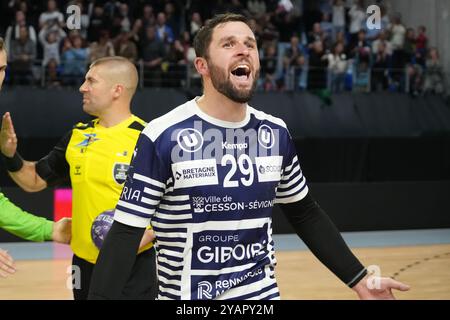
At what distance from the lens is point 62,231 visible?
4.76 m

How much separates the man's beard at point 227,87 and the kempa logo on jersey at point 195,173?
0.26m

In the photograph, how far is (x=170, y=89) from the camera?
1385cm

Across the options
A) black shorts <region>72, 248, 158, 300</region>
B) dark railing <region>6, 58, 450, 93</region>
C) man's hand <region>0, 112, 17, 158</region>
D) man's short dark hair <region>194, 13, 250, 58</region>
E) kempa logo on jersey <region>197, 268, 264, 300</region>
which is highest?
man's short dark hair <region>194, 13, 250, 58</region>

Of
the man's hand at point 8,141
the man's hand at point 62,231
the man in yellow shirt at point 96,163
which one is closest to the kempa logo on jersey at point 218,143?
the man in yellow shirt at point 96,163

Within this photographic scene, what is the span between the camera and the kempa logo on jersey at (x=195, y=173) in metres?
3.34

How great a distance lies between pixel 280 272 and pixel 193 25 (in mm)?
6994

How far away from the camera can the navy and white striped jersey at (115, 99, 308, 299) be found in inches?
131

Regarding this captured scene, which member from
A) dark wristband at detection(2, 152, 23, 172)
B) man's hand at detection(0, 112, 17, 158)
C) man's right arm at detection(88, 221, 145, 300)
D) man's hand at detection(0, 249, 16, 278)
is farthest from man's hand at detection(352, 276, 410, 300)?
dark wristband at detection(2, 152, 23, 172)

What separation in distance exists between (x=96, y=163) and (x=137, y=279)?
2.27ft

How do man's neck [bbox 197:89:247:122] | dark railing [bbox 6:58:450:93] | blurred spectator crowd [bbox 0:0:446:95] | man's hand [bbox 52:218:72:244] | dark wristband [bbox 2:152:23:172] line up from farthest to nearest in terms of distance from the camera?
blurred spectator crowd [bbox 0:0:446:95]
dark railing [bbox 6:58:450:93]
dark wristband [bbox 2:152:23:172]
man's hand [bbox 52:218:72:244]
man's neck [bbox 197:89:247:122]

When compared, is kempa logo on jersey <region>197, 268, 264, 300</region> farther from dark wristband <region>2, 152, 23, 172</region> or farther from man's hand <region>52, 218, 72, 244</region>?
dark wristband <region>2, 152, 23, 172</region>

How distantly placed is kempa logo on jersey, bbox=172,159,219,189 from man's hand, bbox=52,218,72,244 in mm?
1578

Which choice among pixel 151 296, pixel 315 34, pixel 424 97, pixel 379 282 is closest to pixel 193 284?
pixel 379 282
